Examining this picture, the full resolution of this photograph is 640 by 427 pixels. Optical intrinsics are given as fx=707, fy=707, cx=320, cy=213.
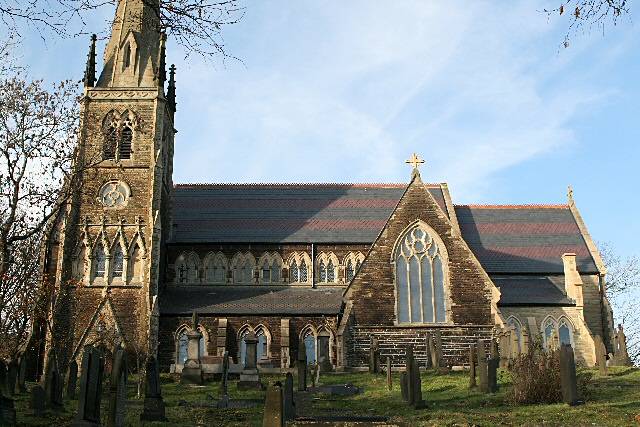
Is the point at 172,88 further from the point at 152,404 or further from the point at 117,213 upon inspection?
the point at 152,404

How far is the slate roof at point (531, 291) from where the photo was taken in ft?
109

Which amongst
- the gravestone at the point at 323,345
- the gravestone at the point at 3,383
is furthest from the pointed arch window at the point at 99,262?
the gravestone at the point at 3,383

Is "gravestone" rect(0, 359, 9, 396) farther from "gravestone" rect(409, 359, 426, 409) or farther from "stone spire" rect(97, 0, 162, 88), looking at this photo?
"stone spire" rect(97, 0, 162, 88)

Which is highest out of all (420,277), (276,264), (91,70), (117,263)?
(91,70)

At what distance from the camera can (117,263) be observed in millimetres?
32750

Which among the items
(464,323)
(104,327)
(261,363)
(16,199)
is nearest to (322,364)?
(261,363)

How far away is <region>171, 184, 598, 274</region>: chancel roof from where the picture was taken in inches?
1431

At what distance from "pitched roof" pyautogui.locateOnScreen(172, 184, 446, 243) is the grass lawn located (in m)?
14.7

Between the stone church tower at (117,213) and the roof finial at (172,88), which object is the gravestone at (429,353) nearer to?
the stone church tower at (117,213)

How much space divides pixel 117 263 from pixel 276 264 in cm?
781

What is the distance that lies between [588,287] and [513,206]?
708 centimetres

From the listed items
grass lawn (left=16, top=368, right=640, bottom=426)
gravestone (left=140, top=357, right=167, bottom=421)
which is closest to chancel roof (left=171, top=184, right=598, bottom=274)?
grass lawn (left=16, top=368, right=640, bottom=426)

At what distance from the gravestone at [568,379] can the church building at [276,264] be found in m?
13.3

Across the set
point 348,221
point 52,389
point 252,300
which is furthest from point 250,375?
point 348,221
